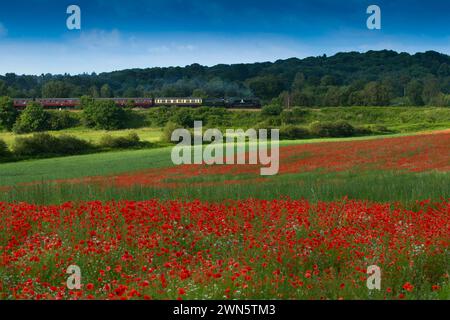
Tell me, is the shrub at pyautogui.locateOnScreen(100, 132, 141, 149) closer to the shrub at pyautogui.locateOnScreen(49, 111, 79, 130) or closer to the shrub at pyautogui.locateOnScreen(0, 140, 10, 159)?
the shrub at pyautogui.locateOnScreen(0, 140, 10, 159)

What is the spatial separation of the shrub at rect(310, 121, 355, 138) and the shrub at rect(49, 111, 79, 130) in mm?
43455

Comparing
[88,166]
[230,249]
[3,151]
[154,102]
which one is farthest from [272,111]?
[230,249]

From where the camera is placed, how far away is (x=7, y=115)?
98.8 metres

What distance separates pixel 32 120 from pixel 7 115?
355 inches

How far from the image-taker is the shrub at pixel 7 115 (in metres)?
97.9

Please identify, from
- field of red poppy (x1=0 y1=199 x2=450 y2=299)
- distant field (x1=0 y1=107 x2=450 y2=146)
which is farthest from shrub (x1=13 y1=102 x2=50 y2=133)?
field of red poppy (x1=0 y1=199 x2=450 y2=299)

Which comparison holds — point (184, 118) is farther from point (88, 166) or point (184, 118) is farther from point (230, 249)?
point (230, 249)

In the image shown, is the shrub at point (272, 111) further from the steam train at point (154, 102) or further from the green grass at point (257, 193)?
the green grass at point (257, 193)

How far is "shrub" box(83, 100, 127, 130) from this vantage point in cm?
9438

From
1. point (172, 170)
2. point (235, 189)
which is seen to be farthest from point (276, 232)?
Result: point (172, 170)

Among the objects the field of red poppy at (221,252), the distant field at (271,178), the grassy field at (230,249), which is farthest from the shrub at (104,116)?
the field of red poppy at (221,252)

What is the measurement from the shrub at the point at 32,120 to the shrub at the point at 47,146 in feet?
83.2
